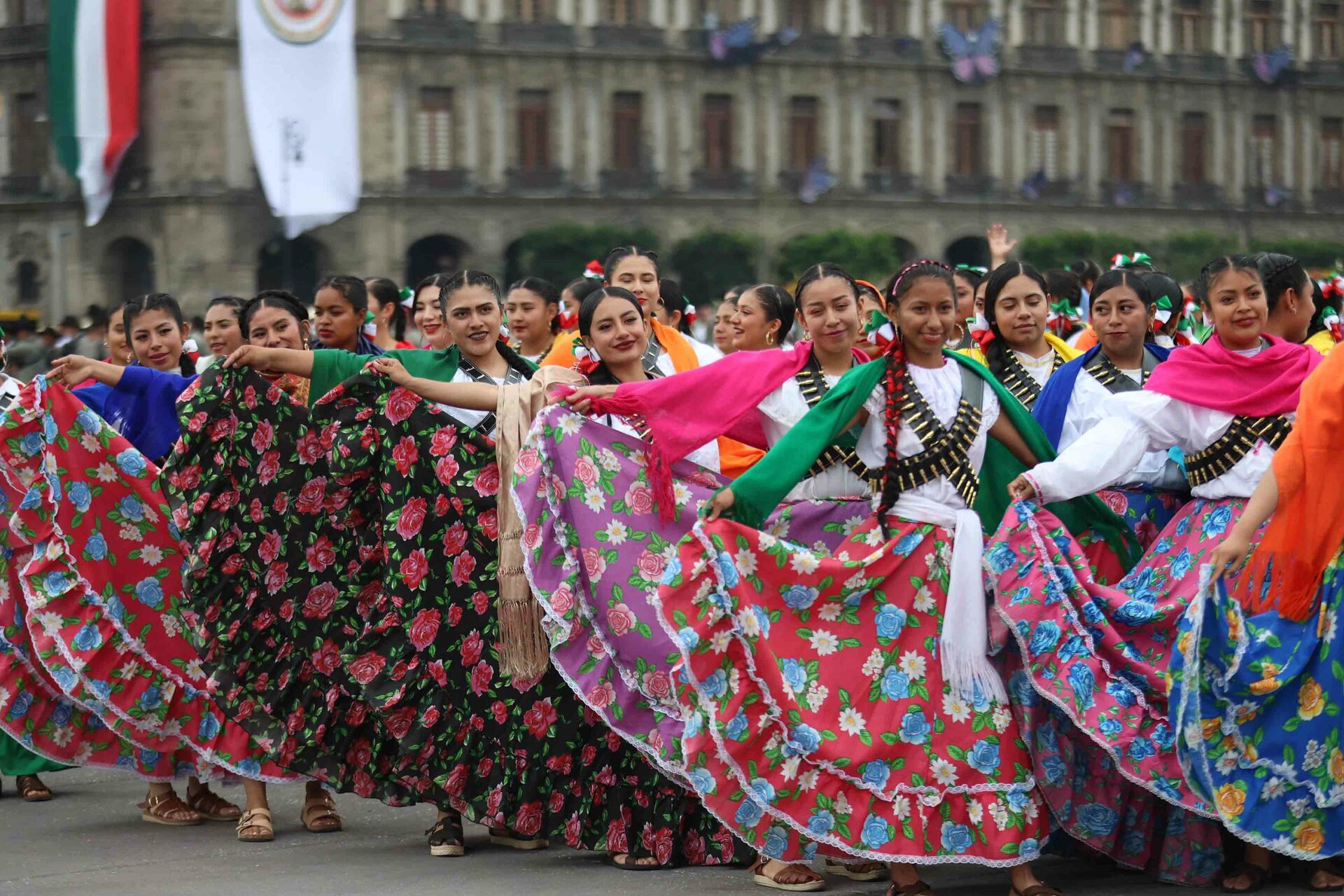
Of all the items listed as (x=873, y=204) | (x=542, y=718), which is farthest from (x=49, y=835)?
(x=873, y=204)

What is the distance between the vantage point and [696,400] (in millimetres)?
6242

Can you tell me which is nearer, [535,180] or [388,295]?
[388,295]

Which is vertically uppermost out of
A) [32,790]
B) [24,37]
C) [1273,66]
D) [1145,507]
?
[1273,66]

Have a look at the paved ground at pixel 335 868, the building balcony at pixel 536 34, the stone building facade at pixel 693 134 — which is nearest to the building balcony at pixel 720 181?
the stone building facade at pixel 693 134

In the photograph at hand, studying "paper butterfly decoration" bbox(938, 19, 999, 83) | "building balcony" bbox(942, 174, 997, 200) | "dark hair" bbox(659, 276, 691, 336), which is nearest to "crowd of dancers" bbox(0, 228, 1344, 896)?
"dark hair" bbox(659, 276, 691, 336)

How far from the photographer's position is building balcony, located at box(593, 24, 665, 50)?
149ft

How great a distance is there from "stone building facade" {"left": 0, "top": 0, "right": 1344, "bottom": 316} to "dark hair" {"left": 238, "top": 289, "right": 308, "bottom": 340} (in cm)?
3460

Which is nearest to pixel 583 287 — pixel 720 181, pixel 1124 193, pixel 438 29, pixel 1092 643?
pixel 1092 643

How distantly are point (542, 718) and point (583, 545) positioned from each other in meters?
0.62

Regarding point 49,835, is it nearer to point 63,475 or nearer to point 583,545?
point 63,475

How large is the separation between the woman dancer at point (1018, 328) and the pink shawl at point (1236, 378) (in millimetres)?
1357

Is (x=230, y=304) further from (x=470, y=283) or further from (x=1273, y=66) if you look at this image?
(x=1273, y=66)

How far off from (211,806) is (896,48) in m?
42.6

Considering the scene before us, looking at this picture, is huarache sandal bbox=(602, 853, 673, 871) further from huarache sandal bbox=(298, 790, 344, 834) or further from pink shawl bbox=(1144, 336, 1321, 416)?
pink shawl bbox=(1144, 336, 1321, 416)
